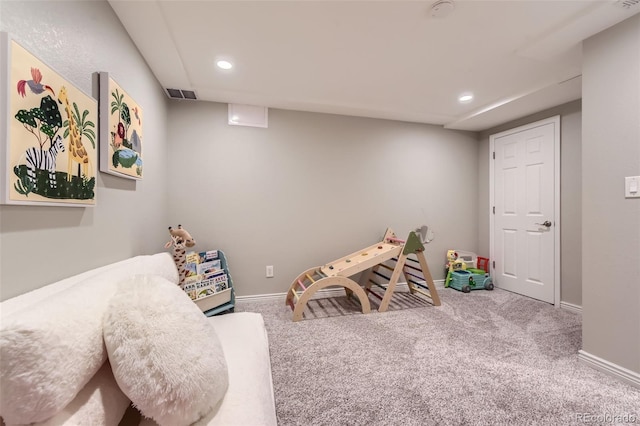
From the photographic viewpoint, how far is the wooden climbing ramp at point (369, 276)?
240 cm

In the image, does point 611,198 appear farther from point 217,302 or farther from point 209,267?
point 209,267

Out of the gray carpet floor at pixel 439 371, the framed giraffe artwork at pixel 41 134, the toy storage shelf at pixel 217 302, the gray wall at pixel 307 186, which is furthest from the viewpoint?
the gray wall at pixel 307 186

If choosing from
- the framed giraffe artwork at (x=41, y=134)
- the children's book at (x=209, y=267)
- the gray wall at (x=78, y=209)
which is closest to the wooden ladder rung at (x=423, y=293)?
the children's book at (x=209, y=267)

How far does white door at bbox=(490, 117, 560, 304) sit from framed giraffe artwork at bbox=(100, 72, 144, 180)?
12.9ft

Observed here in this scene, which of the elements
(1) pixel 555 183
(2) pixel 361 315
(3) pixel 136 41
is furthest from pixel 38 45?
(1) pixel 555 183

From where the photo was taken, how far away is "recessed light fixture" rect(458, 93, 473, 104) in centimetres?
260

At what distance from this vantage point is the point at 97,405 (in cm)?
64

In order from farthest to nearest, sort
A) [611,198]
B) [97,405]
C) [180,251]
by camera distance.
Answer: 1. [180,251]
2. [611,198]
3. [97,405]

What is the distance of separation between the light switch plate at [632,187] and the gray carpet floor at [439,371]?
1.12m

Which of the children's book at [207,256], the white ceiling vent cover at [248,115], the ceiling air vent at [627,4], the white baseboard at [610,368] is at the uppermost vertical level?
the ceiling air vent at [627,4]

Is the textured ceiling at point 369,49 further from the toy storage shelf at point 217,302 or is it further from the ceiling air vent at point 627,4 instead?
the toy storage shelf at point 217,302

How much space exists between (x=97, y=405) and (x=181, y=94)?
2.65m

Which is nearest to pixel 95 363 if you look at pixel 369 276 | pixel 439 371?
pixel 439 371

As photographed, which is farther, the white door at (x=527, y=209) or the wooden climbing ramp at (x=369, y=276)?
the white door at (x=527, y=209)
